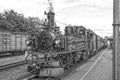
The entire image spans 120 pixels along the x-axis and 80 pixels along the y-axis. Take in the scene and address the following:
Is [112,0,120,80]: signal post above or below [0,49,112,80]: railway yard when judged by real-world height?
above

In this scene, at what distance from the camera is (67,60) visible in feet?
34.9

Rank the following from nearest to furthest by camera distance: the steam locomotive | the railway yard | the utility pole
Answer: the utility pole
the steam locomotive
the railway yard

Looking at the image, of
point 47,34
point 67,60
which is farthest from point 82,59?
point 47,34

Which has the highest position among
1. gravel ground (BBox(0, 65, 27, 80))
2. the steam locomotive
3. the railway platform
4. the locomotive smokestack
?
the locomotive smokestack

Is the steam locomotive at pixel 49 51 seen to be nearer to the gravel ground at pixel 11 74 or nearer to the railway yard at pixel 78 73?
the railway yard at pixel 78 73

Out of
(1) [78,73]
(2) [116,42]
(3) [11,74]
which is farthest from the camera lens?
(1) [78,73]

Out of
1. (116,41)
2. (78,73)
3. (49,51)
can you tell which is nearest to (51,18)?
(49,51)

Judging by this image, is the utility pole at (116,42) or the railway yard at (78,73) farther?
the railway yard at (78,73)

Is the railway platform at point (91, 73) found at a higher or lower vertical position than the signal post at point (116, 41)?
lower

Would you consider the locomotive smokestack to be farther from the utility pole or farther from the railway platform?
the utility pole

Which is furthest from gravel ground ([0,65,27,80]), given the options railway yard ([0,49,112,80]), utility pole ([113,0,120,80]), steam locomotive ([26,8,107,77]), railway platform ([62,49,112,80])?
utility pole ([113,0,120,80])

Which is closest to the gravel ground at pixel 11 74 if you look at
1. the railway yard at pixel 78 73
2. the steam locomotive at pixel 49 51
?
the railway yard at pixel 78 73

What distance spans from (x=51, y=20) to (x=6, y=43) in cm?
1373

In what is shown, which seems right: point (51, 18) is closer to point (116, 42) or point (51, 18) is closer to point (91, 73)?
point (91, 73)
